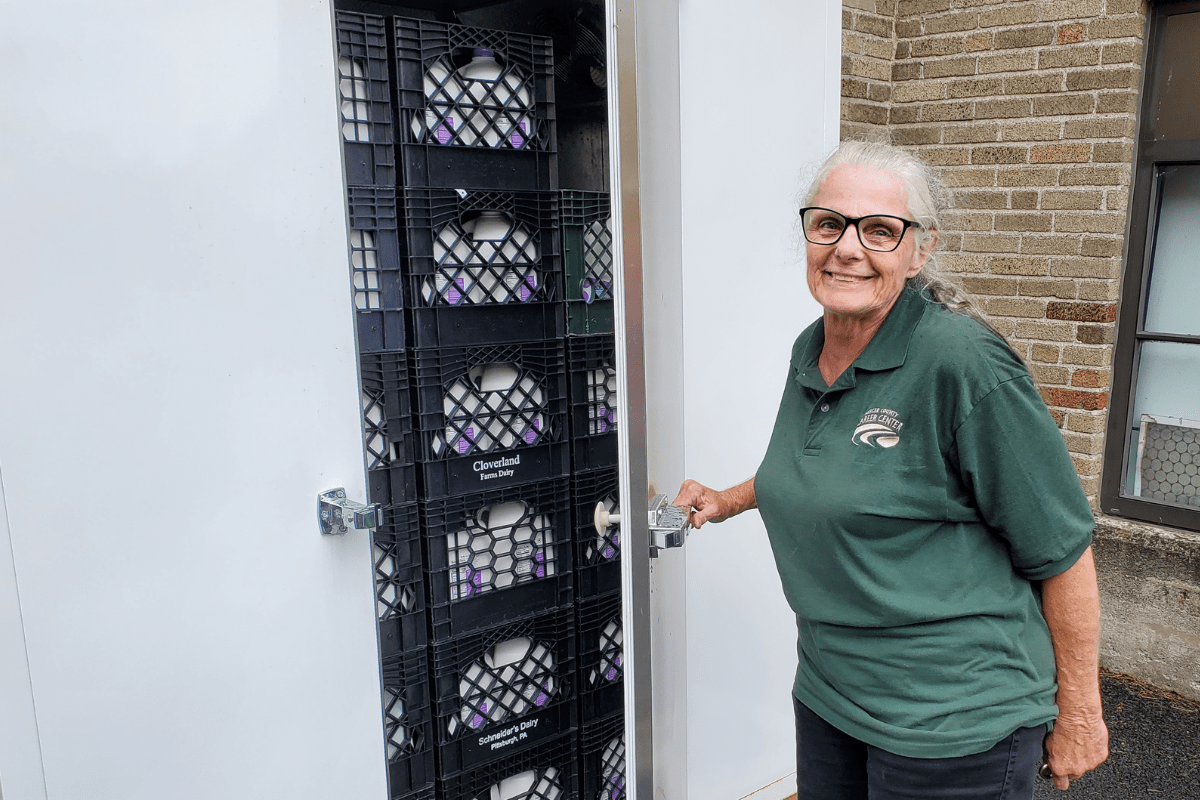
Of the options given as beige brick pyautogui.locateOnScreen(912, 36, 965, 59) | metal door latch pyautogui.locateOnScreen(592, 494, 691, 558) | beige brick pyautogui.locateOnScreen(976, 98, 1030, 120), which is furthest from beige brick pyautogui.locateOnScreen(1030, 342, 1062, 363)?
metal door latch pyautogui.locateOnScreen(592, 494, 691, 558)

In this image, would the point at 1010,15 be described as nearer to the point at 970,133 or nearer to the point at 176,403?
the point at 970,133

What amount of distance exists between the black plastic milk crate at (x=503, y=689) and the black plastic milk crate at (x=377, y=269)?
618mm

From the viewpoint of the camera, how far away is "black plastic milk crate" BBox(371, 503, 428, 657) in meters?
1.75

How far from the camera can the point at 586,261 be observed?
193 centimetres

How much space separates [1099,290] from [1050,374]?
36cm

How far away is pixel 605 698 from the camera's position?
2.09 meters

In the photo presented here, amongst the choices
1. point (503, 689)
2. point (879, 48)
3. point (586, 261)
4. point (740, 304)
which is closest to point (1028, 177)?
point (879, 48)

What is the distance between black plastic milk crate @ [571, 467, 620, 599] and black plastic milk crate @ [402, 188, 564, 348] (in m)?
0.33

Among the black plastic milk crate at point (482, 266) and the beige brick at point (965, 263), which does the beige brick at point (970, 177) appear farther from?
the black plastic milk crate at point (482, 266)

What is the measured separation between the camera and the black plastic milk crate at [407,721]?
1.75 m

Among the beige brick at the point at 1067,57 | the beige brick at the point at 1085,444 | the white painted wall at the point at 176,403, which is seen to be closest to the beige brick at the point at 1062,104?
the beige brick at the point at 1067,57

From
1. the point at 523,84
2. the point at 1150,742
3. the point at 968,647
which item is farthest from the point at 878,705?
the point at 1150,742

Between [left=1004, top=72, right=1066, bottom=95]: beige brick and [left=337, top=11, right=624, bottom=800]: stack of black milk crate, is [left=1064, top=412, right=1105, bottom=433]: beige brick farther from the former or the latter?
[left=337, top=11, right=624, bottom=800]: stack of black milk crate

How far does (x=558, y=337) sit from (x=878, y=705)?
0.94 m
